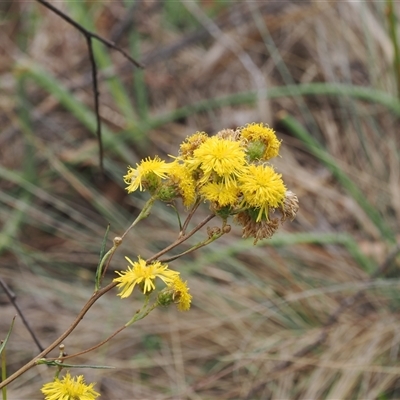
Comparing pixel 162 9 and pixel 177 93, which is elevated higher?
pixel 162 9

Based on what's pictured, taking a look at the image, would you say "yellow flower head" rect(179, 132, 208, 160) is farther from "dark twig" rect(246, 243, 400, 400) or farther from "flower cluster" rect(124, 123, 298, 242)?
"dark twig" rect(246, 243, 400, 400)

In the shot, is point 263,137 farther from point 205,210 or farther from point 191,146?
point 205,210

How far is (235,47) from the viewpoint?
8.72 feet

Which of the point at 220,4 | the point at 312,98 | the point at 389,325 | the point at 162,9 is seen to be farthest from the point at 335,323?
the point at 162,9

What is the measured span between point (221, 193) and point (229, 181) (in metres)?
0.02

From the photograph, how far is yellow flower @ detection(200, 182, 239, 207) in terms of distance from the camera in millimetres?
785

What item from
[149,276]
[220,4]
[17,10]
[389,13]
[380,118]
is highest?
[17,10]

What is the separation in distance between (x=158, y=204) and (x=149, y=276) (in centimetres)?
143

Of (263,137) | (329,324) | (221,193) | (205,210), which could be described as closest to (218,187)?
(221,193)

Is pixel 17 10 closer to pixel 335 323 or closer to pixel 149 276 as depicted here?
pixel 335 323

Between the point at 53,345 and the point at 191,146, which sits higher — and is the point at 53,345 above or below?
below

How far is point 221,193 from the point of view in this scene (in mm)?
789

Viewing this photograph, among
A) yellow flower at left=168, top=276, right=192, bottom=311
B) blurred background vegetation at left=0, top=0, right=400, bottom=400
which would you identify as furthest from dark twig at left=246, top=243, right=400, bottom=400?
yellow flower at left=168, top=276, right=192, bottom=311

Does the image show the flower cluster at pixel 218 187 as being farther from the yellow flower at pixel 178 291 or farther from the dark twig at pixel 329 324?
the dark twig at pixel 329 324
